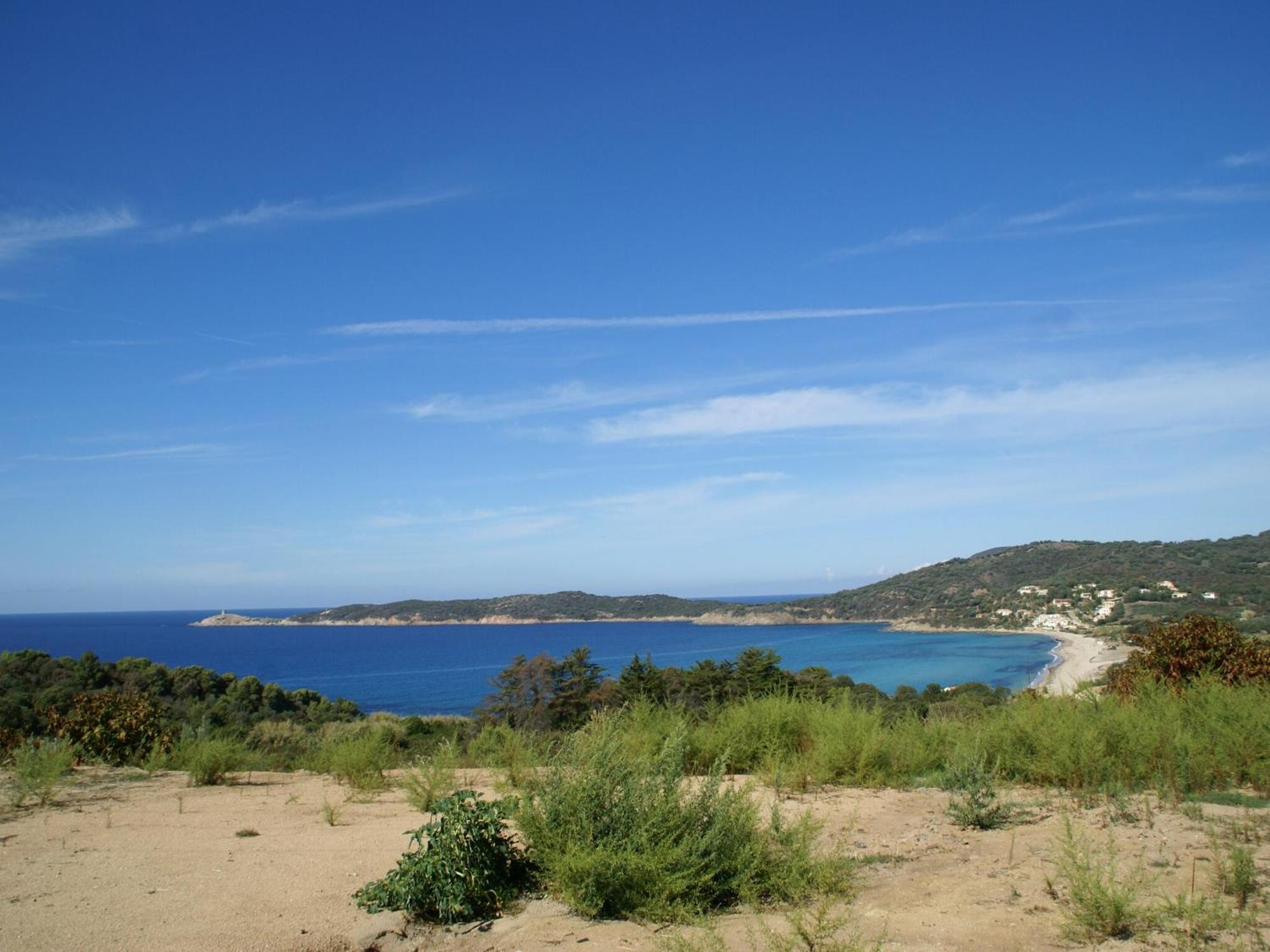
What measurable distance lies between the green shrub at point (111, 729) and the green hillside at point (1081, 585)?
53.1 metres

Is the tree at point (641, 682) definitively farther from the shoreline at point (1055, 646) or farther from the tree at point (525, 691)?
the shoreline at point (1055, 646)

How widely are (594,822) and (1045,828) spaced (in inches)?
182

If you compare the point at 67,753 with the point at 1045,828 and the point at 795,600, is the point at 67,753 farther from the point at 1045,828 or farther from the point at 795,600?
the point at 795,600

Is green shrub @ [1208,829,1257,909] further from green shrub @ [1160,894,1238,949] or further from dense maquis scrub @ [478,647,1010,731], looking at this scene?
dense maquis scrub @ [478,647,1010,731]

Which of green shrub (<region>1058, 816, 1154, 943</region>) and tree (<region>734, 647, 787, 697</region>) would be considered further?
tree (<region>734, 647, 787, 697</region>)

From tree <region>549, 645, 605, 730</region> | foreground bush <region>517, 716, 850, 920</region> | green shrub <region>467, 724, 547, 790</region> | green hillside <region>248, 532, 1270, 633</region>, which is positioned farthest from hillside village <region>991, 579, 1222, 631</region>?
foreground bush <region>517, 716, 850, 920</region>

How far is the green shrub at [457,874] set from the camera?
18.6 ft

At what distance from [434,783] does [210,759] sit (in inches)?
188

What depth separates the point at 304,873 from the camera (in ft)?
22.4

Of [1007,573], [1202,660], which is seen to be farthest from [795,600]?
[1202,660]

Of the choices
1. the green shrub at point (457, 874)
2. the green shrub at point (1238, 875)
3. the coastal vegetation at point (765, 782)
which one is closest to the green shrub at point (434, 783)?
the coastal vegetation at point (765, 782)

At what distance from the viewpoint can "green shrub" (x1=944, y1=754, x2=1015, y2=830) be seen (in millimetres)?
8000

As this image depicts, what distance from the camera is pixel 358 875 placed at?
6.77m

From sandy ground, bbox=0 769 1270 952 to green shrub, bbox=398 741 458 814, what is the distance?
247 mm
